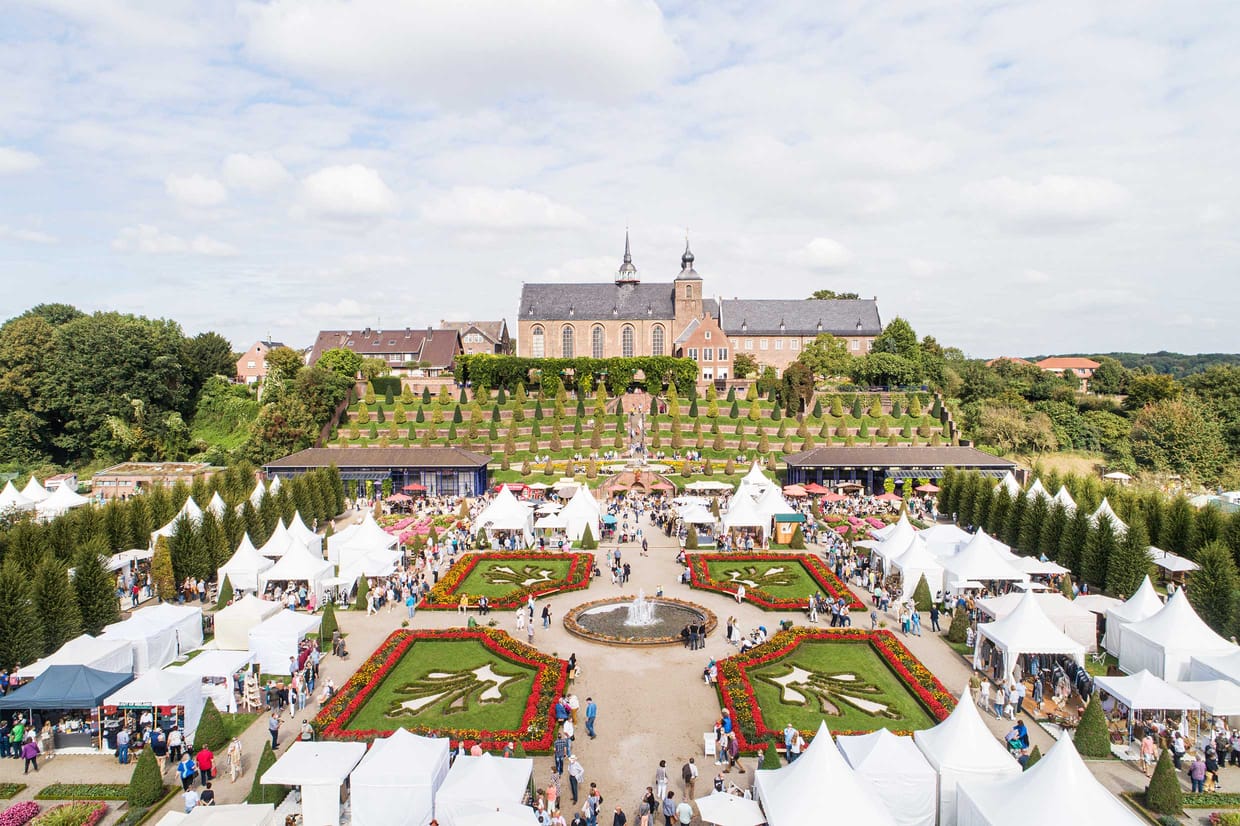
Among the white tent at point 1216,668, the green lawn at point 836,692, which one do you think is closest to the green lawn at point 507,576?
the green lawn at point 836,692

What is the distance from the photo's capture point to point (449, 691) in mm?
23031

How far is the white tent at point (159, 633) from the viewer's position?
2372 centimetres

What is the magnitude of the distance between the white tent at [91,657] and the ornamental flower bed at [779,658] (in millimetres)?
17429

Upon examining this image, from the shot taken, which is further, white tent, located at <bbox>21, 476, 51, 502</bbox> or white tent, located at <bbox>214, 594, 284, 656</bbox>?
white tent, located at <bbox>21, 476, 51, 502</bbox>

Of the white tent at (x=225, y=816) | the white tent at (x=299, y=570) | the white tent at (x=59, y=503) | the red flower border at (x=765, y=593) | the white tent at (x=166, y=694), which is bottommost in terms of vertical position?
the red flower border at (x=765, y=593)

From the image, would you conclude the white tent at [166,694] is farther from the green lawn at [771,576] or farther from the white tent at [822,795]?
Result: the green lawn at [771,576]

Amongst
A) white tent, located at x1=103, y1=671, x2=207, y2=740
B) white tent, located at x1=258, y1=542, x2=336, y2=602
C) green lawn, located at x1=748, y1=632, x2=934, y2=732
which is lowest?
green lawn, located at x1=748, y1=632, x2=934, y2=732

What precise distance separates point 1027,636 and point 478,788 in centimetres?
1707

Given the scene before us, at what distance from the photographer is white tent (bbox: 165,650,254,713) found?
70.9ft

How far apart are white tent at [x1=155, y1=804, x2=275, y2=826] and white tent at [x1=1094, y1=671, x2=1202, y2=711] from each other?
20.6 metres

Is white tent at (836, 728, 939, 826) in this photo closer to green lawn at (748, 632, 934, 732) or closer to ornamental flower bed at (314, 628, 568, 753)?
green lawn at (748, 632, 934, 732)

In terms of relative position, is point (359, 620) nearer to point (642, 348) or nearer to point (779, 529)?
point (779, 529)

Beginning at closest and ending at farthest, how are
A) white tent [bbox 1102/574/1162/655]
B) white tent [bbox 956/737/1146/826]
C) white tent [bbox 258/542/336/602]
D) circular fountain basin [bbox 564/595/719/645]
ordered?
white tent [bbox 956/737/1146/826] → white tent [bbox 1102/574/1162/655] → circular fountain basin [bbox 564/595/719/645] → white tent [bbox 258/542/336/602]

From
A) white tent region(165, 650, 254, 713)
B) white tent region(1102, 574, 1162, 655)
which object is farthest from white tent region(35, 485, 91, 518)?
white tent region(1102, 574, 1162, 655)
